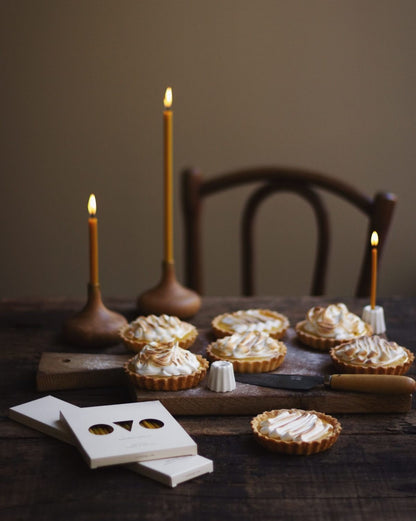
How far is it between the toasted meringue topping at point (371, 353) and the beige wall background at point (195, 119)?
212 centimetres

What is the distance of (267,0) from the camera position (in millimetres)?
3369

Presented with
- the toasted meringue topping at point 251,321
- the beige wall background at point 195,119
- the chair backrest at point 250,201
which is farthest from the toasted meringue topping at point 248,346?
the beige wall background at point 195,119

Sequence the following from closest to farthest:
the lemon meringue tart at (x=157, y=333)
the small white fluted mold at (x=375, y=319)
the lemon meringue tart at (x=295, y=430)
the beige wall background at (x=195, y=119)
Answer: the lemon meringue tart at (x=295, y=430) < the lemon meringue tart at (x=157, y=333) < the small white fluted mold at (x=375, y=319) < the beige wall background at (x=195, y=119)

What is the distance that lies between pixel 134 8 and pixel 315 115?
88 cm

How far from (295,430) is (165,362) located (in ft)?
0.85

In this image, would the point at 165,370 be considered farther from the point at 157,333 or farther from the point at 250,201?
the point at 250,201

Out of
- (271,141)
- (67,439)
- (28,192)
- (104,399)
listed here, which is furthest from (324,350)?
(28,192)

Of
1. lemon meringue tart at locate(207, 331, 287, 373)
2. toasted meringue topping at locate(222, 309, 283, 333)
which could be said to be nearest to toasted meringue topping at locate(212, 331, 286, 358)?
lemon meringue tart at locate(207, 331, 287, 373)

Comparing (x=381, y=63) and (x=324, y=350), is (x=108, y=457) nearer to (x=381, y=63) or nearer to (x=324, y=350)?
(x=324, y=350)

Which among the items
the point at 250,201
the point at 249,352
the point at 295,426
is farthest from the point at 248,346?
the point at 250,201

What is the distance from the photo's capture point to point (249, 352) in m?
1.43

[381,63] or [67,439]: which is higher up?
[381,63]

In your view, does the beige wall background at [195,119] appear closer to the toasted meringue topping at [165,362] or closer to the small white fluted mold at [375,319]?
the small white fluted mold at [375,319]

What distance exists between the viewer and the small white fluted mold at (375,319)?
1682mm
